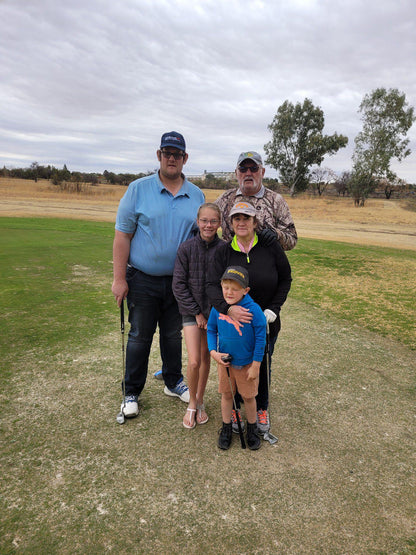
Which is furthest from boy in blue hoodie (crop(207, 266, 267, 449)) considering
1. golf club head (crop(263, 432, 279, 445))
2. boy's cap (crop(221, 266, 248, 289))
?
golf club head (crop(263, 432, 279, 445))

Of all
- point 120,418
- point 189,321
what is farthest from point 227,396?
point 120,418

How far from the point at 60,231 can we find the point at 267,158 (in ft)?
138

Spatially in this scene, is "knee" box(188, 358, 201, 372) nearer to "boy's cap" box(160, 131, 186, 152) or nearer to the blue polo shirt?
the blue polo shirt

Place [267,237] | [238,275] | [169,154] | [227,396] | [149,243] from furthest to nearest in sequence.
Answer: [149,243]
[169,154]
[227,396]
[267,237]
[238,275]

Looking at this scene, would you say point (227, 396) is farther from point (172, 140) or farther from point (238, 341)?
point (172, 140)

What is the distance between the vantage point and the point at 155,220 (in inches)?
127

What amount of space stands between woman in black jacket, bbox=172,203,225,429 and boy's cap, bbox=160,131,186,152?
0.60 m

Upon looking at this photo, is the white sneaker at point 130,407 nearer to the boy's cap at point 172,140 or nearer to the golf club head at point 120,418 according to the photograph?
the golf club head at point 120,418

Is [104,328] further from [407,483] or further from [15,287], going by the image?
[407,483]

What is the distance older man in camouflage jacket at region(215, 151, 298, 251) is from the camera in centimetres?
315

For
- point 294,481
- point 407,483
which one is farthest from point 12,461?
point 407,483

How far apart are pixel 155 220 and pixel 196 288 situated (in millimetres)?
702

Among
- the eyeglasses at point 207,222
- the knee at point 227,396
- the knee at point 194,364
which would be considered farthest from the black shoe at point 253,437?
the eyeglasses at point 207,222

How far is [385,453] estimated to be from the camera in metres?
3.02
